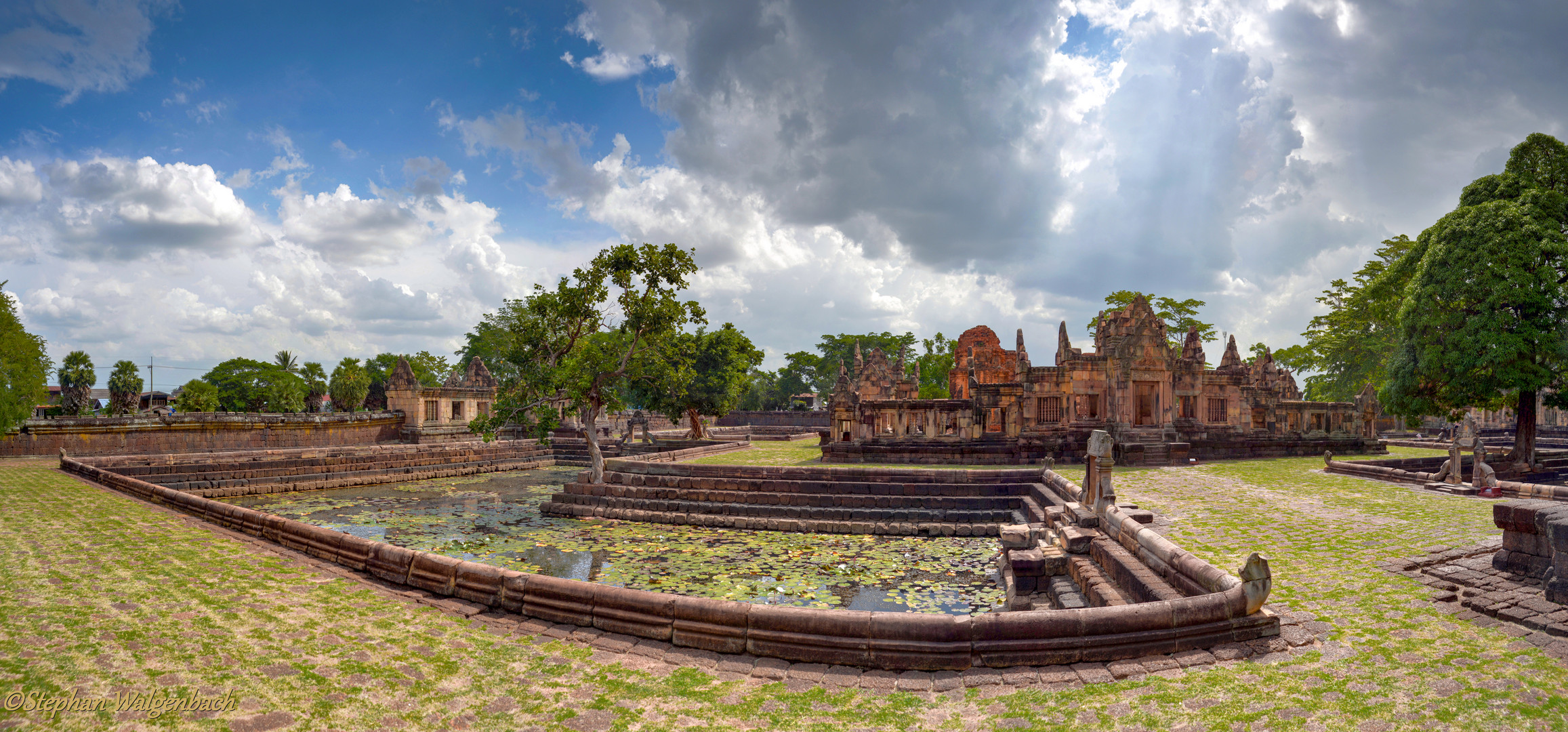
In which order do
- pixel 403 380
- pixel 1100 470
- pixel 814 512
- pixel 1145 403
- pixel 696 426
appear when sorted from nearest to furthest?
1. pixel 1100 470
2. pixel 814 512
3. pixel 1145 403
4. pixel 696 426
5. pixel 403 380

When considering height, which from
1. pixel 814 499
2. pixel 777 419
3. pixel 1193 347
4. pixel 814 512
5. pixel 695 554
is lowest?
pixel 695 554

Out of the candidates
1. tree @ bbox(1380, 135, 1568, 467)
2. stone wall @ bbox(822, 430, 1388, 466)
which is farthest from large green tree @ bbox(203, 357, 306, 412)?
tree @ bbox(1380, 135, 1568, 467)

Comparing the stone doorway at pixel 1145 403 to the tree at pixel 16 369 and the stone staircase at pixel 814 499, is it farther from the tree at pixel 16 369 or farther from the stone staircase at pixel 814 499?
the tree at pixel 16 369

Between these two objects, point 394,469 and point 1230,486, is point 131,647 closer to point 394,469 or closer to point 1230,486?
point 1230,486

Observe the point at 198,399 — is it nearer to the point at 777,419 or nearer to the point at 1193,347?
the point at 777,419

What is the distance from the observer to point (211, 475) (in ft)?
61.5

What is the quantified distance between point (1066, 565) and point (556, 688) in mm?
5835

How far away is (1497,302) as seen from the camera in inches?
608

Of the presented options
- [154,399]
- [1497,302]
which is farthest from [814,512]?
[154,399]

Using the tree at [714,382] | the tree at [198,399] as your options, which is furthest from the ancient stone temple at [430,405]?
the tree at [198,399]

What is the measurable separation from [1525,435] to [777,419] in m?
40.2

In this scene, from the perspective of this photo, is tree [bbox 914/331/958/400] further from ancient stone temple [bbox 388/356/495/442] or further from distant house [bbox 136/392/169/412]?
distant house [bbox 136/392/169/412]

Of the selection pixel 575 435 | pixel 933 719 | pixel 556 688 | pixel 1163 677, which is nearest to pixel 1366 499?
pixel 1163 677

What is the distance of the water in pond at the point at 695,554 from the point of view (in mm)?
8555
